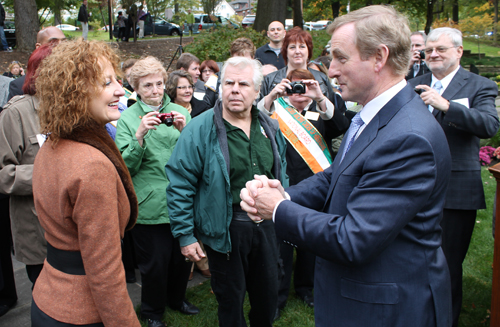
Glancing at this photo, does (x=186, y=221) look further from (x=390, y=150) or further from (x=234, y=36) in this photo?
(x=234, y=36)

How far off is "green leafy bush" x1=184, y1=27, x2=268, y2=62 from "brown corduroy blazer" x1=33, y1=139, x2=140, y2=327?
7.85 meters

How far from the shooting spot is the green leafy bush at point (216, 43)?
9.51 meters

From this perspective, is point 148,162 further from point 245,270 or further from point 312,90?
point 312,90

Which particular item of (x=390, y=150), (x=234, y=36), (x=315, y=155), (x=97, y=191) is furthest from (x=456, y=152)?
(x=234, y=36)

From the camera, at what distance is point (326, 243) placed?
63.2 inches

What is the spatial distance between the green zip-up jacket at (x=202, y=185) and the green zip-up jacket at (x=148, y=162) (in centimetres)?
51

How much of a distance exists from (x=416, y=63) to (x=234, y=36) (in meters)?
5.76

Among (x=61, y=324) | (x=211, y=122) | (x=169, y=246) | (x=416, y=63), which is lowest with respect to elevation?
(x=169, y=246)

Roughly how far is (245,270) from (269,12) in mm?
10976

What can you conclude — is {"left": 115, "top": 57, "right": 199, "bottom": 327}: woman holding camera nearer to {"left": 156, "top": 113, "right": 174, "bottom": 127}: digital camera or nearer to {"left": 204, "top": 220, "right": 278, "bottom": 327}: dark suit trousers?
{"left": 156, "top": 113, "right": 174, "bottom": 127}: digital camera

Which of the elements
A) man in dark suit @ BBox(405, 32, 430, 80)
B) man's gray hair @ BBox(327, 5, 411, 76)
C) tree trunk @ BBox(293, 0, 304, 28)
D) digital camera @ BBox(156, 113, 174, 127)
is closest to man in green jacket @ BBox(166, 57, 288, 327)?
digital camera @ BBox(156, 113, 174, 127)

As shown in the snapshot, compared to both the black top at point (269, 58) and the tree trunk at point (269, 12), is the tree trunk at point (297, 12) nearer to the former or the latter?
the tree trunk at point (269, 12)

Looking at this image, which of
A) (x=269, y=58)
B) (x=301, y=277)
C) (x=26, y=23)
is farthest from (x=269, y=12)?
(x=301, y=277)

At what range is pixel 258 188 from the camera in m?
1.87
